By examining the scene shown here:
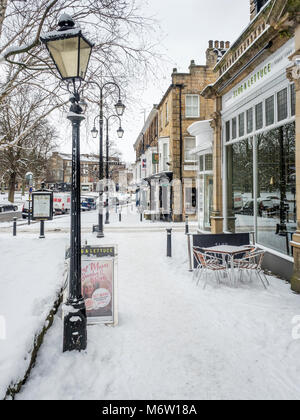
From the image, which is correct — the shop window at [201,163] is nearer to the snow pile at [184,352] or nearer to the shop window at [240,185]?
the shop window at [240,185]

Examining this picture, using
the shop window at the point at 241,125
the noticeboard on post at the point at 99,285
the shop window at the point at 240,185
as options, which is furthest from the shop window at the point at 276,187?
the noticeboard on post at the point at 99,285

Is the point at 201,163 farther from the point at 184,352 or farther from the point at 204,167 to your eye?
the point at 184,352

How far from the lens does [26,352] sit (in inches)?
120

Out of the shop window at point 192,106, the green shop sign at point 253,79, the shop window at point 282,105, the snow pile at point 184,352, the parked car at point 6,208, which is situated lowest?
the snow pile at point 184,352

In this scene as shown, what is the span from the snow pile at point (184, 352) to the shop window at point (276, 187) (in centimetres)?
191

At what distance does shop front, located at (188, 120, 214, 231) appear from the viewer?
11838 mm

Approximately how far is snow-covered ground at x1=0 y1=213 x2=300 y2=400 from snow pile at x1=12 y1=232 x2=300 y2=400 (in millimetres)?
11

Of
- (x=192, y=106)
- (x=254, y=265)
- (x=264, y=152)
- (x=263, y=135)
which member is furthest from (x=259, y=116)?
(x=192, y=106)

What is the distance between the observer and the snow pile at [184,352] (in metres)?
2.96

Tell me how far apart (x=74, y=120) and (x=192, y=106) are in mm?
20809

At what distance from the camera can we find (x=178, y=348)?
379cm

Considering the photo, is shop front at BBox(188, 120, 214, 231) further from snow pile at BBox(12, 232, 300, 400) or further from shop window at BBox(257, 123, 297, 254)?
snow pile at BBox(12, 232, 300, 400)

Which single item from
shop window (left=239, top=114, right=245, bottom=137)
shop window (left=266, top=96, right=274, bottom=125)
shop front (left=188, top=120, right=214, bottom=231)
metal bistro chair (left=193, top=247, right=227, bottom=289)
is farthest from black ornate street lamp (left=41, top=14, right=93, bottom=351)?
shop front (left=188, top=120, right=214, bottom=231)

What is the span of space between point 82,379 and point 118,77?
28.1 ft
